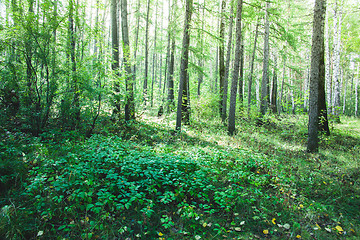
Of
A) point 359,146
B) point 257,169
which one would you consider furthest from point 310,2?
point 257,169

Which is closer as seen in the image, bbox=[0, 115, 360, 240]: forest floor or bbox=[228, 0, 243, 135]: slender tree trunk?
bbox=[0, 115, 360, 240]: forest floor

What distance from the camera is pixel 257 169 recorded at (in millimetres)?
5129

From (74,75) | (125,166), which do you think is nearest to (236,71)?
(74,75)

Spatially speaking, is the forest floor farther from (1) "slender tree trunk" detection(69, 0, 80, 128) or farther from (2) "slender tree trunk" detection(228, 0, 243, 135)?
(2) "slender tree trunk" detection(228, 0, 243, 135)

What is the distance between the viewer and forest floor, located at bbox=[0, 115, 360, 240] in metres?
2.93

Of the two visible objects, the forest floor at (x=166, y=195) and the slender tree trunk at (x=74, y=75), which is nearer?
the forest floor at (x=166, y=195)

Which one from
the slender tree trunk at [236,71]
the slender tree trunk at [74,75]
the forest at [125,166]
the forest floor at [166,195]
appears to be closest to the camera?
the forest floor at [166,195]

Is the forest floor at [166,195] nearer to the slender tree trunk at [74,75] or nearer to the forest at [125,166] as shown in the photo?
the forest at [125,166]

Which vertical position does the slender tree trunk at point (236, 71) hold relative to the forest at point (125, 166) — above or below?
above

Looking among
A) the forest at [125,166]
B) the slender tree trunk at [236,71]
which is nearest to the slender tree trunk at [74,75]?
the forest at [125,166]

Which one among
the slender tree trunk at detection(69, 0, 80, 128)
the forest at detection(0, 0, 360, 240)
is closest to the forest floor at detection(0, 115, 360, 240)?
the forest at detection(0, 0, 360, 240)

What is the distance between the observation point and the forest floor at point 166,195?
2.93 m

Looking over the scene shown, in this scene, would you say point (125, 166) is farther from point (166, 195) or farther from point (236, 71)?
point (236, 71)

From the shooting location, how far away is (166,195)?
341 centimetres
